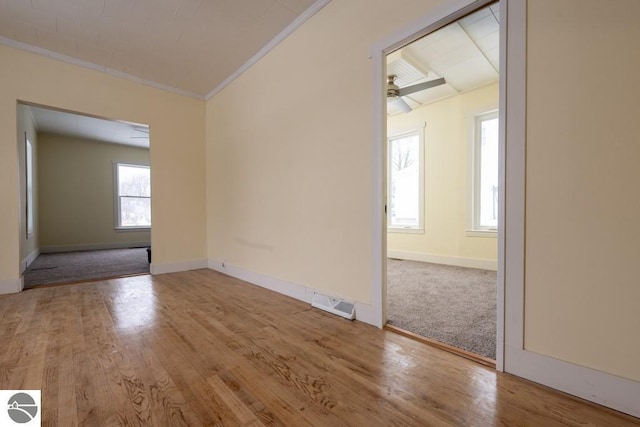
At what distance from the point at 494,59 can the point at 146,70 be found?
4471 millimetres

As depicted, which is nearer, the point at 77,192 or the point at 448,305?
the point at 448,305

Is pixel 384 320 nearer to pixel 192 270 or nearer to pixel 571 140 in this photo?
pixel 571 140

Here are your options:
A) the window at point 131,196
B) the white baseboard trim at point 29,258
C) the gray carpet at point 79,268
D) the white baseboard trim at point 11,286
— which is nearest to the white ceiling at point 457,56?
the gray carpet at point 79,268

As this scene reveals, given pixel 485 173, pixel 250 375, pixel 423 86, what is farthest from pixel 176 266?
pixel 485 173

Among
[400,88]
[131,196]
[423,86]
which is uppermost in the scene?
[400,88]

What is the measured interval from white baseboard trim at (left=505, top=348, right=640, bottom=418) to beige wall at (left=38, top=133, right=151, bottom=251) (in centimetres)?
868

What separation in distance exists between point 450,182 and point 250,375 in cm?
426

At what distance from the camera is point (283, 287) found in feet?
9.66

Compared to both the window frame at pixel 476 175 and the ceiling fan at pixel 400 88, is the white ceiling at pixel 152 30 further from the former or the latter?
the window frame at pixel 476 175

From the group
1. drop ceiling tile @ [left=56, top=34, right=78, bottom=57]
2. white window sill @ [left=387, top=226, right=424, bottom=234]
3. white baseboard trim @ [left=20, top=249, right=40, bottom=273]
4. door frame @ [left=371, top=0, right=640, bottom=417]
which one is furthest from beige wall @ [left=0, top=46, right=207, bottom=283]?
door frame @ [left=371, top=0, right=640, bottom=417]

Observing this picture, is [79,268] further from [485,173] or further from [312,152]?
[485,173]

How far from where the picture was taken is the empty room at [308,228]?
1.20 m

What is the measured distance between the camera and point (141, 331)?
2.02 metres

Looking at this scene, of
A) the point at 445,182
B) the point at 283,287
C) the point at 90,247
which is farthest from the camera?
the point at 90,247
